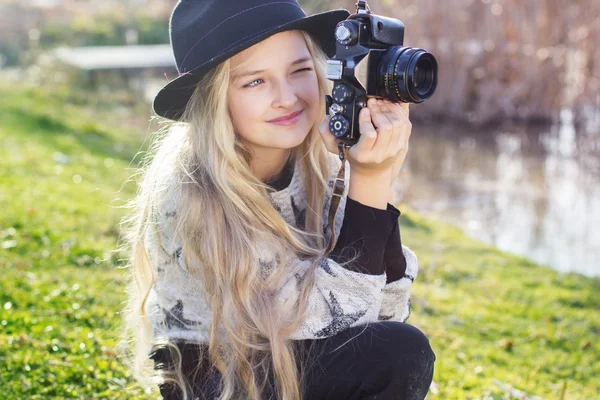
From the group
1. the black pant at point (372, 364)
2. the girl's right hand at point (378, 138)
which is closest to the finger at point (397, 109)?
the girl's right hand at point (378, 138)

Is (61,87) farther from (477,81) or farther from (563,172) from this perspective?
(563,172)

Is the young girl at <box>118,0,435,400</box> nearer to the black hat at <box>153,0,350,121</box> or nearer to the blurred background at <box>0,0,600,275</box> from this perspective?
the black hat at <box>153,0,350,121</box>

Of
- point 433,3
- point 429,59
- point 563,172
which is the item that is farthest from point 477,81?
point 429,59

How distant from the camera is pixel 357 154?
1849mm

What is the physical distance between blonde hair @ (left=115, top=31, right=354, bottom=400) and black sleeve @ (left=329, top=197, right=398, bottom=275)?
0.32ft

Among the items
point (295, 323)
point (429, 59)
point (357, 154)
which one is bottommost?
point (295, 323)

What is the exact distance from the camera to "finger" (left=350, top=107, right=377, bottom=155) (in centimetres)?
183

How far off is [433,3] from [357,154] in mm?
7943

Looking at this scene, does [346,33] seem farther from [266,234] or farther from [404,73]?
[266,234]

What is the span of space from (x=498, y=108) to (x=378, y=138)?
28.4ft

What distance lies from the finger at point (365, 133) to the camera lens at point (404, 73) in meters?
0.07

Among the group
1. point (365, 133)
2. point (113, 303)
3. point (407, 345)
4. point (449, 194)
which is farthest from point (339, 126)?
point (449, 194)

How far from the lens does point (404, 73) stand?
181 centimetres

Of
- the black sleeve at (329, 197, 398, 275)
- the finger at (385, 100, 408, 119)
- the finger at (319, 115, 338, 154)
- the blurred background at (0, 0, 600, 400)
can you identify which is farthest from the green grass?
the finger at (385, 100, 408, 119)
